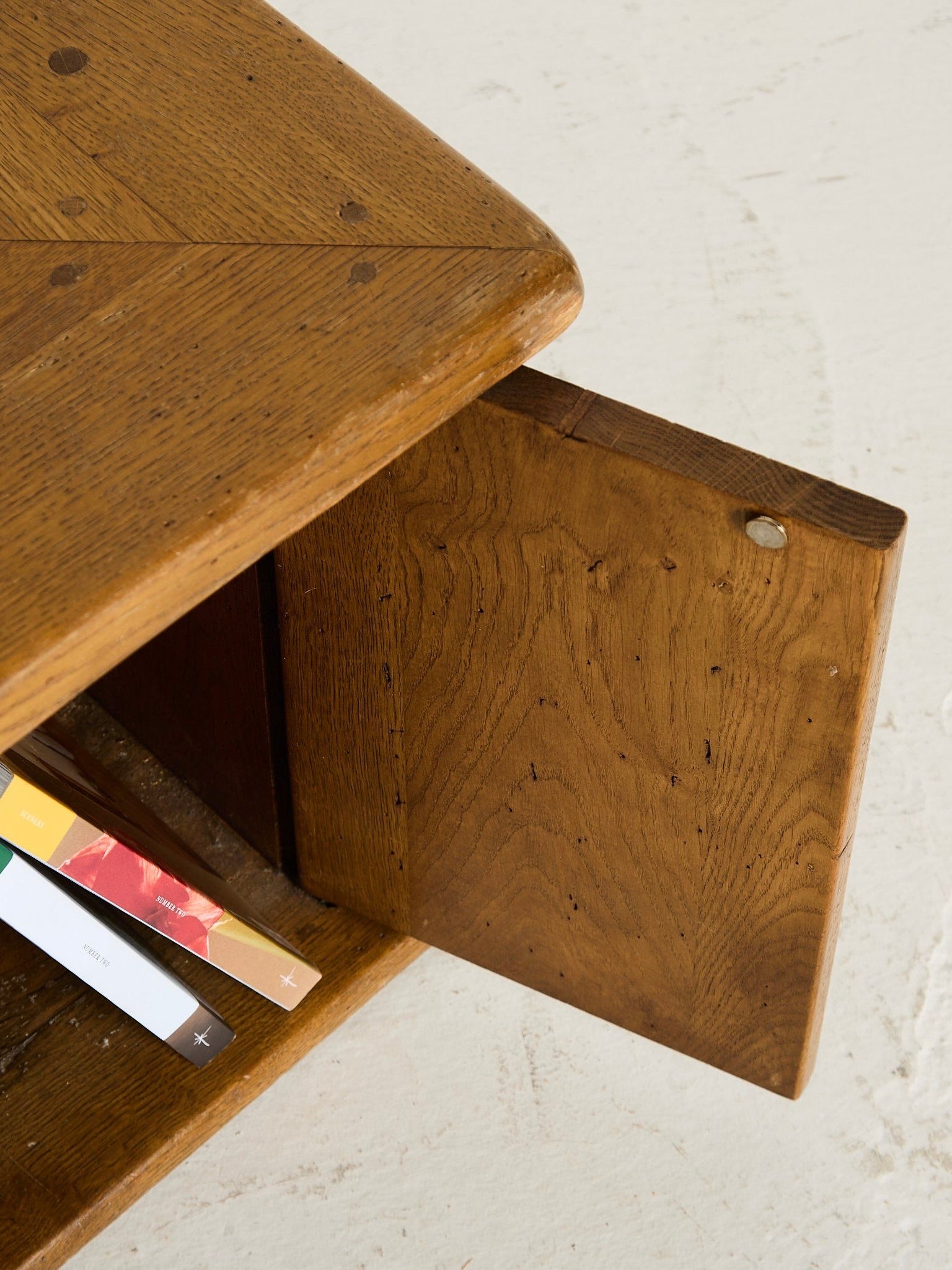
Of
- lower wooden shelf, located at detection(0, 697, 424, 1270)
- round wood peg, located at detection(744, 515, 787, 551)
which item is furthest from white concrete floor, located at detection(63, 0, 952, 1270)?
round wood peg, located at detection(744, 515, 787, 551)

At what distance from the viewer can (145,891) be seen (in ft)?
3.10

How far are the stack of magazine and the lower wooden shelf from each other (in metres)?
0.02

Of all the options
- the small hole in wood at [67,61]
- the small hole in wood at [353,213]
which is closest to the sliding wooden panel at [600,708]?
the small hole in wood at [353,213]

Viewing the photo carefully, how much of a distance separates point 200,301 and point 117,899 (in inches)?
15.6

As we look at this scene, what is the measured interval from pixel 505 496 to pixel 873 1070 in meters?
0.56

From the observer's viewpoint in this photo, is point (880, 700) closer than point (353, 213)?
No

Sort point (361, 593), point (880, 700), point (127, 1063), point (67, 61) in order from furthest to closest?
point (880, 700) → point (127, 1063) → point (361, 593) → point (67, 61)

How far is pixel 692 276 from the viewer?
163 cm

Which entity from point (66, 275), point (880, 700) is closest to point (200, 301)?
point (66, 275)

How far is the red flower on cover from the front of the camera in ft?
2.98

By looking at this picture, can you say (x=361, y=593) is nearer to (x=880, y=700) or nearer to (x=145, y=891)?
(x=145, y=891)

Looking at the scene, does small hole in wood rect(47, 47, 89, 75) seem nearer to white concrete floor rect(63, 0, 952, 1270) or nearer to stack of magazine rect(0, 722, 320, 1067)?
stack of magazine rect(0, 722, 320, 1067)

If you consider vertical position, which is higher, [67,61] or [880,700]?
[67,61]

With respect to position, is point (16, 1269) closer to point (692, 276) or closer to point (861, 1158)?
point (861, 1158)
